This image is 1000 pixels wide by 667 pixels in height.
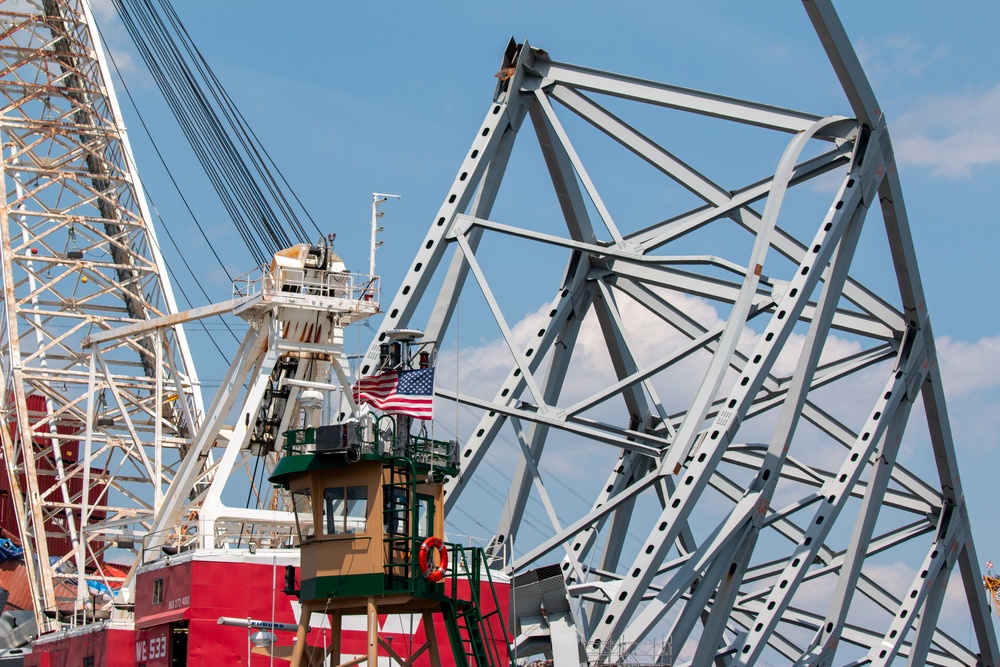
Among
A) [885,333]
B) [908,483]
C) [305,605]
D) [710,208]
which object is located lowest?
[305,605]

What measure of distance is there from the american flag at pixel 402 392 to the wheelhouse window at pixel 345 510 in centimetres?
225

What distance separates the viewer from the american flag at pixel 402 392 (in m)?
29.1

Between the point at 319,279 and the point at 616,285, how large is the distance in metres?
9.42

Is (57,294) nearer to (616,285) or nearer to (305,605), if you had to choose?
(616,285)

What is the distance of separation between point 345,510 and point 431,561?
1.88 m

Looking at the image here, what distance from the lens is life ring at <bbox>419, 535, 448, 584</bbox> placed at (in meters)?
26.8

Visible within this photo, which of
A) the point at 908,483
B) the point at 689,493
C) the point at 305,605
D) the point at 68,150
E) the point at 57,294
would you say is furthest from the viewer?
the point at 68,150

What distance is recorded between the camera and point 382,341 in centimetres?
3353

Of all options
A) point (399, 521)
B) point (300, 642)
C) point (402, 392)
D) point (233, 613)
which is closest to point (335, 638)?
point (300, 642)

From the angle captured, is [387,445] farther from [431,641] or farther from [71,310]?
[71,310]

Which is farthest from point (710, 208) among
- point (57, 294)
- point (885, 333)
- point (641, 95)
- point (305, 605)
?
point (57, 294)

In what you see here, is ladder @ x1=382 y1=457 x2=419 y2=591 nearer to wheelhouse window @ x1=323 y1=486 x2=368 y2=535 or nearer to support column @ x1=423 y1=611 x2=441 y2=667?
wheelhouse window @ x1=323 y1=486 x2=368 y2=535

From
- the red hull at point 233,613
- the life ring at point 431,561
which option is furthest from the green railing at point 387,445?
the red hull at point 233,613

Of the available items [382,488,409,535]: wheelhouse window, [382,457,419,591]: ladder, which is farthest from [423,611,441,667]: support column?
[382,488,409,535]: wheelhouse window
